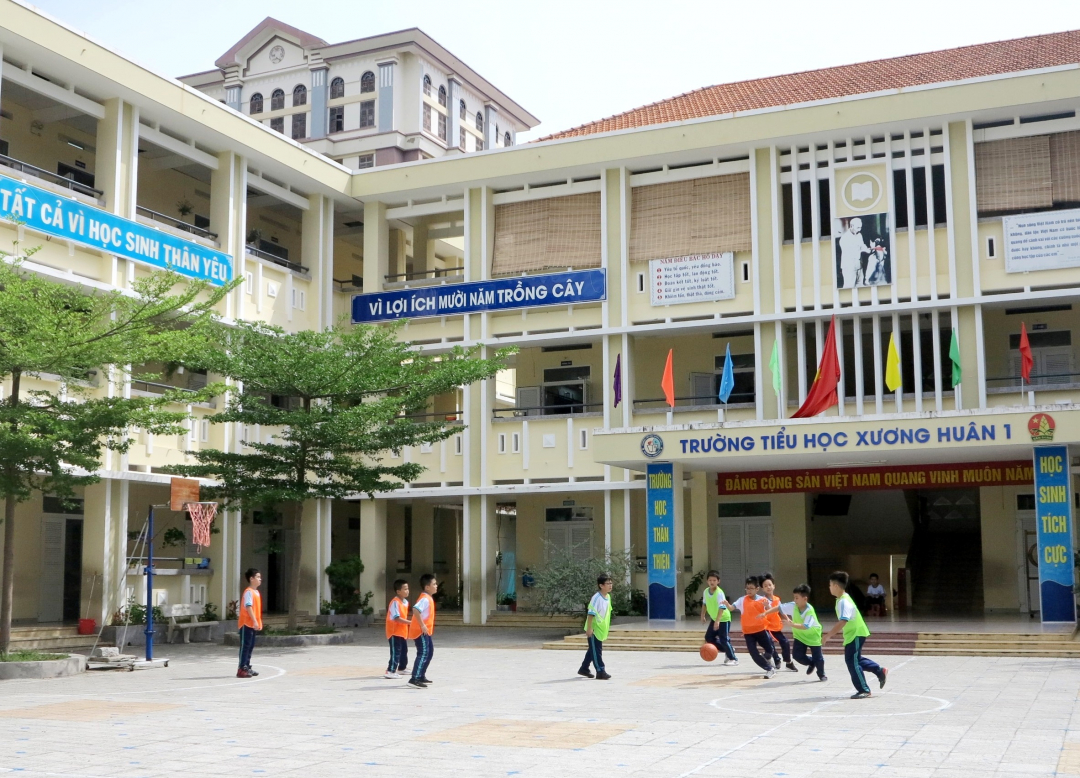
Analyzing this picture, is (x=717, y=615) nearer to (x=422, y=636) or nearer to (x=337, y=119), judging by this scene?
(x=422, y=636)

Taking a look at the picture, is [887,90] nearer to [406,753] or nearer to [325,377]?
[325,377]

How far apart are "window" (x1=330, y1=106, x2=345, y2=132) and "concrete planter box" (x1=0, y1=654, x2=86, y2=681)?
53285mm

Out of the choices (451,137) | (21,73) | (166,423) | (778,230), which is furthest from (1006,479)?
(451,137)

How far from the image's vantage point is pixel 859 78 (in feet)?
97.7

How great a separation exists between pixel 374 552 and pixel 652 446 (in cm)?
885

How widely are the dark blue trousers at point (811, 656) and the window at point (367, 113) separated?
55847 mm

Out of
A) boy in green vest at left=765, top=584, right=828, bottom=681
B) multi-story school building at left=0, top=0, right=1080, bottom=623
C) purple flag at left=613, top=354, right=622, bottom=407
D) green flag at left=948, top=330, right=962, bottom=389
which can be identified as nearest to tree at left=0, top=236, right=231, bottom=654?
multi-story school building at left=0, top=0, right=1080, bottom=623

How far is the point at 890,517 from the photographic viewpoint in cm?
3231

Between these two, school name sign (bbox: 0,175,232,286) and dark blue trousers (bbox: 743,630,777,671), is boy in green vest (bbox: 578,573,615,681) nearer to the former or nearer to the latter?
dark blue trousers (bbox: 743,630,777,671)

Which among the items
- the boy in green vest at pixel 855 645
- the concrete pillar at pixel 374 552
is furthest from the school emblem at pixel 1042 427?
the concrete pillar at pixel 374 552

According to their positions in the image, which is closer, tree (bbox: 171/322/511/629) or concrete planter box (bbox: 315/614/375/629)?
tree (bbox: 171/322/511/629)

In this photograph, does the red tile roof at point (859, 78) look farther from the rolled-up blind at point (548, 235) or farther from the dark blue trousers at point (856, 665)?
the dark blue trousers at point (856, 665)

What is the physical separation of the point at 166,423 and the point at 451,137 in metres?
52.3

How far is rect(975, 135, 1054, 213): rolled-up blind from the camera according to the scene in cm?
2492
